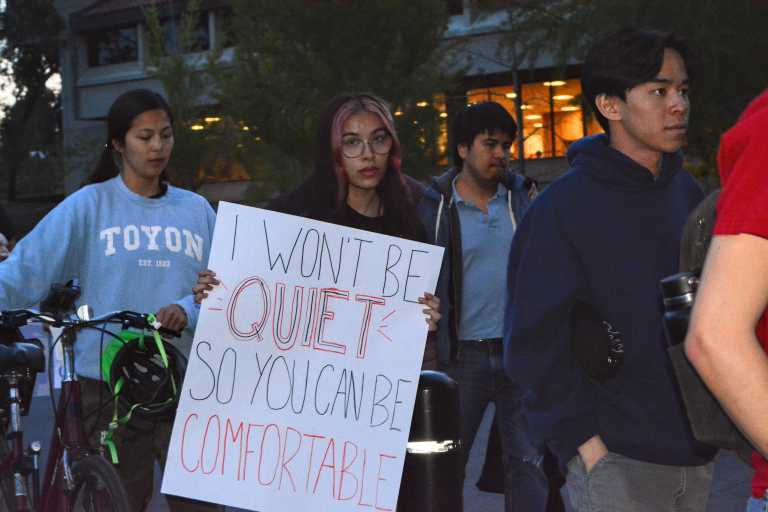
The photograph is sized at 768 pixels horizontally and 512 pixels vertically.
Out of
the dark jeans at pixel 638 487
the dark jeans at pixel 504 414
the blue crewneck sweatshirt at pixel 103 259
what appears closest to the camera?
the dark jeans at pixel 638 487

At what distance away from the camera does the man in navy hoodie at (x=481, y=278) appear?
539cm

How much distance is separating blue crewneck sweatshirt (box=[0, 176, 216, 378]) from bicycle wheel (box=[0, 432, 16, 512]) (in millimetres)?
741

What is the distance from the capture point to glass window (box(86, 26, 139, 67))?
1832 inches

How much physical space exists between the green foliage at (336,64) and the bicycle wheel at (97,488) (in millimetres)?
16399

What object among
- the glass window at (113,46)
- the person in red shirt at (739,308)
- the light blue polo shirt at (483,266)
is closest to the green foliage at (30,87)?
the glass window at (113,46)

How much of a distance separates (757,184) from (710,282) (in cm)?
16

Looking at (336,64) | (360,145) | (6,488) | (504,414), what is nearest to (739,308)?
(360,145)

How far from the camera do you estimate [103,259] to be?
477cm

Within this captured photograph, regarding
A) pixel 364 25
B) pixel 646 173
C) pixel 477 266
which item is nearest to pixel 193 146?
pixel 364 25

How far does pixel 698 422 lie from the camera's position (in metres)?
1.99

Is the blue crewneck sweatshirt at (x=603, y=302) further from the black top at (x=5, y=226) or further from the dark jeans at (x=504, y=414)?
the black top at (x=5, y=226)

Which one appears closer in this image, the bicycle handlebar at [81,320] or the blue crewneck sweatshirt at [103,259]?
the bicycle handlebar at [81,320]

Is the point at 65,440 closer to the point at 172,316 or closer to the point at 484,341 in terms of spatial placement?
the point at 172,316

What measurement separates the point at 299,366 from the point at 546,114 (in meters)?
31.4
